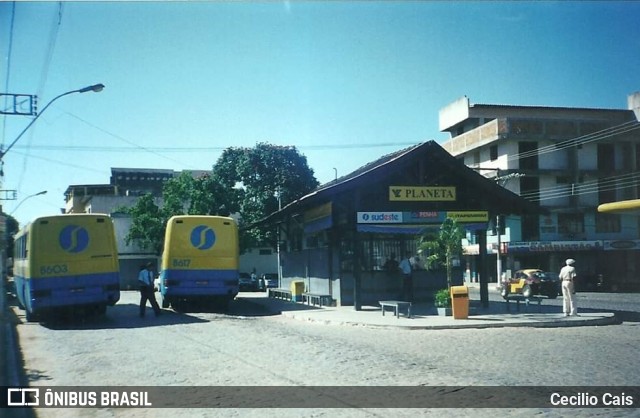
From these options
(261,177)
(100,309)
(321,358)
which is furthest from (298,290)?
(261,177)

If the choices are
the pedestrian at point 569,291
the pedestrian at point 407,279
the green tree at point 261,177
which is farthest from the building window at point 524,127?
the pedestrian at point 569,291

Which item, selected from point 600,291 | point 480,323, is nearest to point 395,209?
point 480,323

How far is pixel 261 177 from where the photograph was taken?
44.4m

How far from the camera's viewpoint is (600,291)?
39.8 meters

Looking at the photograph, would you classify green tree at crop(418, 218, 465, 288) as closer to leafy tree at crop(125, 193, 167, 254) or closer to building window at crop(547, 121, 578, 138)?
building window at crop(547, 121, 578, 138)

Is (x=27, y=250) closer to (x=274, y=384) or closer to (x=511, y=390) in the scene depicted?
(x=274, y=384)

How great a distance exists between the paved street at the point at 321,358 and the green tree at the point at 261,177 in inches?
1076

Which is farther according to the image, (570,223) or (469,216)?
(570,223)

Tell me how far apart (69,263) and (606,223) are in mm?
44377

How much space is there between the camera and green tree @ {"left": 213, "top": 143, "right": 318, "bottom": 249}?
141 ft

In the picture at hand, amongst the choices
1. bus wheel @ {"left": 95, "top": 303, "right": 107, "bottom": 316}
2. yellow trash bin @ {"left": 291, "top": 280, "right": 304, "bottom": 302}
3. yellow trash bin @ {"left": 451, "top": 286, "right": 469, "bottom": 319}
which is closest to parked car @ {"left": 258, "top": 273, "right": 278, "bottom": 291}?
yellow trash bin @ {"left": 291, "top": 280, "right": 304, "bottom": 302}

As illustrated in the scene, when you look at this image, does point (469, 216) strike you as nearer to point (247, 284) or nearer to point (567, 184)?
point (247, 284)

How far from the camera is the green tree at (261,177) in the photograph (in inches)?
1690

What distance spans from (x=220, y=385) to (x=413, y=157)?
13.4m
